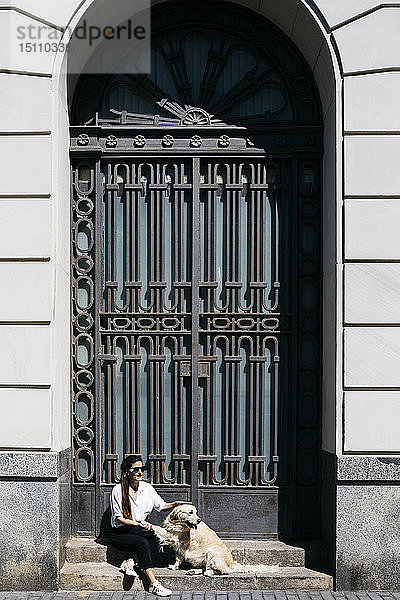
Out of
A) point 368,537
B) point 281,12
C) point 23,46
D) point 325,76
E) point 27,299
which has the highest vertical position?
point 281,12

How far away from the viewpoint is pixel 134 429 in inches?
452

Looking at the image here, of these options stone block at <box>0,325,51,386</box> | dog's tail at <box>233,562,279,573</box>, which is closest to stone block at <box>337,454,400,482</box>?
dog's tail at <box>233,562,279,573</box>

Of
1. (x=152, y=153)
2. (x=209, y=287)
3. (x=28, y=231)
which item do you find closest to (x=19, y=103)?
(x=28, y=231)

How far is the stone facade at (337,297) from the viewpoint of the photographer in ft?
34.3

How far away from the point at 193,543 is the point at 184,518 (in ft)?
1.08

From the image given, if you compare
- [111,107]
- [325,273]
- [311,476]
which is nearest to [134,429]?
[311,476]

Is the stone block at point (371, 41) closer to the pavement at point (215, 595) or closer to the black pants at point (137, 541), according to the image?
the black pants at point (137, 541)

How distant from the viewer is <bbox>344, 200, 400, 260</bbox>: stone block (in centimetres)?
1048

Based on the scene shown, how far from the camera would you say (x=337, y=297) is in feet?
34.6

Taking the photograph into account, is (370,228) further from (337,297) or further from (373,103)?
(373,103)

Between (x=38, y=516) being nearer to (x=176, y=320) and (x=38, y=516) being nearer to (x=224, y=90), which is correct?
(x=176, y=320)

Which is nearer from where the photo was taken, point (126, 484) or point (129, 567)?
point (129, 567)

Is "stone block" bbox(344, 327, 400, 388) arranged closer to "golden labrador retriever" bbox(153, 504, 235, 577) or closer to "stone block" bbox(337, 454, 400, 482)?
"stone block" bbox(337, 454, 400, 482)

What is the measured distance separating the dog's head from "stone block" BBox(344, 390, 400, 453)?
1.83 meters
